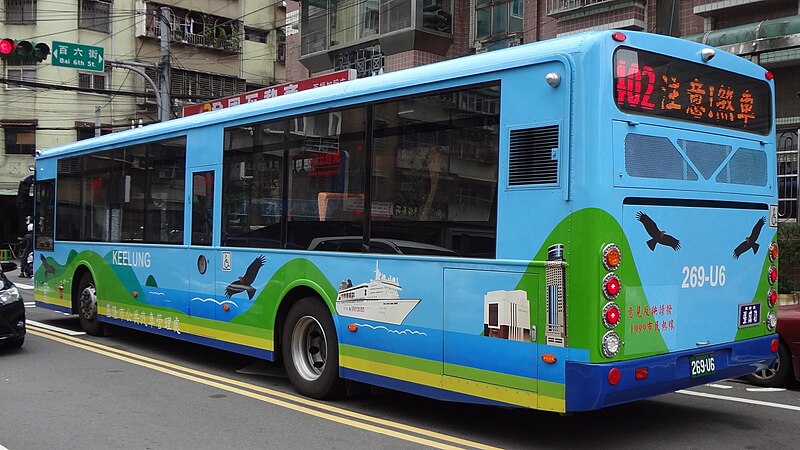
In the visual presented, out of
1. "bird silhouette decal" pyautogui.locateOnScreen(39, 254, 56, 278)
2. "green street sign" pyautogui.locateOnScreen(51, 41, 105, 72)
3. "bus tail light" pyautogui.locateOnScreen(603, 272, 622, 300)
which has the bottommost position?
"bird silhouette decal" pyautogui.locateOnScreen(39, 254, 56, 278)

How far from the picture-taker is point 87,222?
479 inches

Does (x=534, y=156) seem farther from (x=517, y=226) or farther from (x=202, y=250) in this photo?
(x=202, y=250)

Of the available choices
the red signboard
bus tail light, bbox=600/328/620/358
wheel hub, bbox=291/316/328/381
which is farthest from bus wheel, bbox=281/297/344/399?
bus tail light, bbox=600/328/620/358

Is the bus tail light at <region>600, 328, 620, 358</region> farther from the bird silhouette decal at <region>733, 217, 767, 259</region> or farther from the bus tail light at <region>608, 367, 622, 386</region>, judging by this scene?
the bird silhouette decal at <region>733, 217, 767, 259</region>

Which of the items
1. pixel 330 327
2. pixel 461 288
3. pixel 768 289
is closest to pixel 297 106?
pixel 330 327

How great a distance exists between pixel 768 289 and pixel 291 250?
4527 mm

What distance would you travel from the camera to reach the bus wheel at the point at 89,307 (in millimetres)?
12086

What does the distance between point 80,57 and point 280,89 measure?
13.6m

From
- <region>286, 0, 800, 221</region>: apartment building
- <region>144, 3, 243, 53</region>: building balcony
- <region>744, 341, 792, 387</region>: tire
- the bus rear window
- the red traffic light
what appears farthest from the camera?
<region>144, 3, 243, 53</region>: building balcony

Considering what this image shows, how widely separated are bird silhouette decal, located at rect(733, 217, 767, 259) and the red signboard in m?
4.31

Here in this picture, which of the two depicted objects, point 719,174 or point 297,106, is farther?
point 297,106

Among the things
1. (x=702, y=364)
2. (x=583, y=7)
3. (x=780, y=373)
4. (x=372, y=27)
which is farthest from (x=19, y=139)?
A: (x=702, y=364)

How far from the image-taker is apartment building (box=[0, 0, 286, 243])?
120ft

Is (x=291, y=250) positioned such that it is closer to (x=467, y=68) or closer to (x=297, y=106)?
(x=297, y=106)
